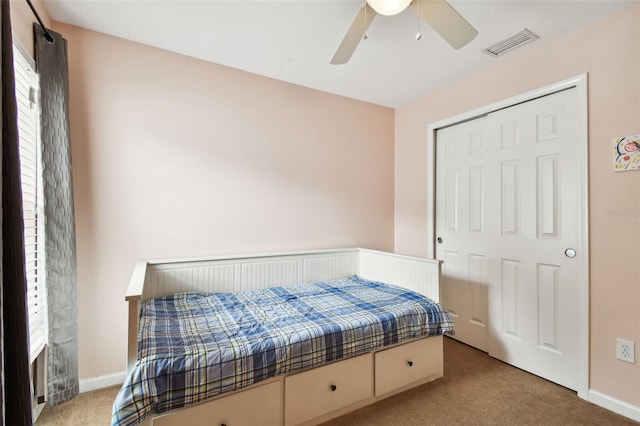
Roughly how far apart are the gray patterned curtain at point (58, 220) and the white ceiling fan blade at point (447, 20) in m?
2.12

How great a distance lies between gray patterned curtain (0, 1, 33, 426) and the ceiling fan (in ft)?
4.67

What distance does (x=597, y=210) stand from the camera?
1857 mm

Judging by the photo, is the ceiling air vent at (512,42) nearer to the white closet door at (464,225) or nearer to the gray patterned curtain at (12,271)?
the white closet door at (464,225)

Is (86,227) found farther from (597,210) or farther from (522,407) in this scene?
(597,210)

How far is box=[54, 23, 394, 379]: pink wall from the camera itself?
201 cm

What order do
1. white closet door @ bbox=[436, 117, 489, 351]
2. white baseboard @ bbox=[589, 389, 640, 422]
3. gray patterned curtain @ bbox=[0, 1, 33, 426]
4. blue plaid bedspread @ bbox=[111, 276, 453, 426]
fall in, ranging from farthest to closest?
white closet door @ bbox=[436, 117, 489, 351], white baseboard @ bbox=[589, 389, 640, 422], blue plaid bedspread @ bbox=[111, 276, 453, 426], gray patterned curtain @ bbox=[0, 1, 33, 426]

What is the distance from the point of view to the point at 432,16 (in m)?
1.45

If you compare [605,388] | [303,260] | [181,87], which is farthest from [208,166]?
[605,388]

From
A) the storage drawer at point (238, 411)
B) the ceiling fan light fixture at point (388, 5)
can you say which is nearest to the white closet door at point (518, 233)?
the ceiling fan light fixture at point (388, 5)

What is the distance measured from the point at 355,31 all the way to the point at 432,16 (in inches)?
15.5

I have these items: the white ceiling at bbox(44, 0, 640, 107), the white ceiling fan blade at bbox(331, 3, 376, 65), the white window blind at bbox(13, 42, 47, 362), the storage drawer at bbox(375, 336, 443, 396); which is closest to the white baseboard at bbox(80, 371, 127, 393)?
the white window blind at bbox(13, 42, 47, 362)

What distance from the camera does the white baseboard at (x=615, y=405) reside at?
168 centimetres

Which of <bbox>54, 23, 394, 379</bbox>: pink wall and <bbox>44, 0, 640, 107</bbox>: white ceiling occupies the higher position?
<bbox>44, 0, 640, 107</bbox>: white ceiling

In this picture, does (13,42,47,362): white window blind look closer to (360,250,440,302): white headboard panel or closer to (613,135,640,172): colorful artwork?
(360,250,440,302): white headboard panel
